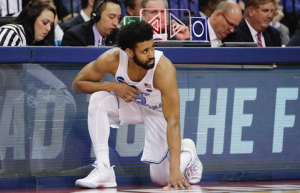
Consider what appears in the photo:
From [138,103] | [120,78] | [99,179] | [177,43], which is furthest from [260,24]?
[99,179]

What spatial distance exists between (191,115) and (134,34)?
1161mm

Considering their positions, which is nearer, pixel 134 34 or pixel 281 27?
pixel 134 34

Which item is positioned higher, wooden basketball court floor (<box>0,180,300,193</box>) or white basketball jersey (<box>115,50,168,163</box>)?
white basketball jersey (<box>115,50,168,163</box>)

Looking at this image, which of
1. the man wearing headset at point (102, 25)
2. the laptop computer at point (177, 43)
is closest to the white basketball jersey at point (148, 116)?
the laptop computer at point (177, 43)

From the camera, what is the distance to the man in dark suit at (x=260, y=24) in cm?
608

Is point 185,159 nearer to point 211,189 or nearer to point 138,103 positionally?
point 211,189

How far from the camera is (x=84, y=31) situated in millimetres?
5281

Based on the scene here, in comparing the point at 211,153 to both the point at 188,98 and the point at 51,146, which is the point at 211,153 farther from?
the point at 51,146

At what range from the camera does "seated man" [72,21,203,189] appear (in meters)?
3.65

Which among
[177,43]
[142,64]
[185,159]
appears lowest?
[185,159]

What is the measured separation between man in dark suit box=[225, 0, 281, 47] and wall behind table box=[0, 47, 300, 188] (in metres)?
1.61

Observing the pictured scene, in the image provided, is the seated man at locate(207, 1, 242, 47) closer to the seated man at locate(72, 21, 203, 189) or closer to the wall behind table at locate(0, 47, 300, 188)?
the wall behind table at locate(0, 47, 300, 188)

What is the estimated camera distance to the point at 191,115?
4.45m

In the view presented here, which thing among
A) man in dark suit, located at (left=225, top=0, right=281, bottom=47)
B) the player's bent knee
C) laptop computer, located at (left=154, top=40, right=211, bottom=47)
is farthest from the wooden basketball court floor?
man in dark suit, located at (left=225, top=0, right=281, bottom=47)
